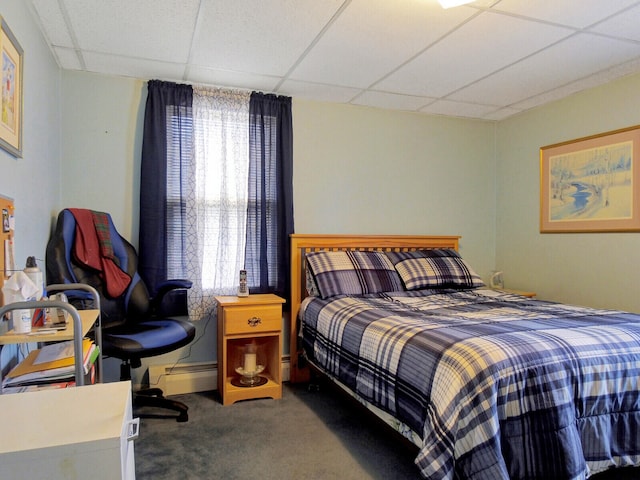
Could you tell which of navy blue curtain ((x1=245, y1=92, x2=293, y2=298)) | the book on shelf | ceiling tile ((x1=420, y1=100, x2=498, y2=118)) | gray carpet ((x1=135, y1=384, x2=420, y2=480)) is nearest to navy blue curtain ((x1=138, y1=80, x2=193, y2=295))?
navy blue curtain ((x1=245, y1=92, x2=293, y2=298))

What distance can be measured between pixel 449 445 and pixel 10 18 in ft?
8.02

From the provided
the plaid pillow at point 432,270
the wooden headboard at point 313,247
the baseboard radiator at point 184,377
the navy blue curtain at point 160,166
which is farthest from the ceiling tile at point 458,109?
the baseboard radiator at point 184,377

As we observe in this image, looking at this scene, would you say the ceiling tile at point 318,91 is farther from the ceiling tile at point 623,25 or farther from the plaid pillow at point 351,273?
the ceiling tile at point 623,25

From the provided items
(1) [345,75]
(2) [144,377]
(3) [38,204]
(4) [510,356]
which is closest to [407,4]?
(1) [345,75]

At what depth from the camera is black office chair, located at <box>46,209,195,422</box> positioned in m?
2.32

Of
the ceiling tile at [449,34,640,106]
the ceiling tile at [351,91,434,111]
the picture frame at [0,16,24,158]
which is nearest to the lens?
the picture frame at [0,16,24,158]

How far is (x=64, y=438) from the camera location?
880mm

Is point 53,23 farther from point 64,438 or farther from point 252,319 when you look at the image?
point 64,438

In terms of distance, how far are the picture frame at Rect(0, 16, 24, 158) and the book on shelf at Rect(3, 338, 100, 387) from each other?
848mm

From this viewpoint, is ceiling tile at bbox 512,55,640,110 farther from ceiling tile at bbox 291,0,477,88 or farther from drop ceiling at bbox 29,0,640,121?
ceiling tile at bbox 291,0,477,88

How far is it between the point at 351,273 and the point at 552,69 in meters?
1.92

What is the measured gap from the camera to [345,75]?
9.66 feet

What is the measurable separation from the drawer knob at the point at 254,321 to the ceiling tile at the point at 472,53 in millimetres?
1899

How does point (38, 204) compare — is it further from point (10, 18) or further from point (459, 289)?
point (459, 289)
